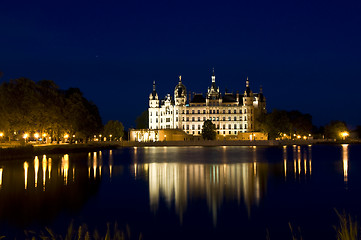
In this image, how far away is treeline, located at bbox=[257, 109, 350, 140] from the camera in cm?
10975

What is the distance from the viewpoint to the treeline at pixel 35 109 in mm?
50906

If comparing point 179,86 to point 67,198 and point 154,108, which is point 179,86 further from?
point 67,198

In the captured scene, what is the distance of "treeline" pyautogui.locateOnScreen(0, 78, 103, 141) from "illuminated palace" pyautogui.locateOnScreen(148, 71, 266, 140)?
7589 cm

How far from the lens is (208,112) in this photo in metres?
141

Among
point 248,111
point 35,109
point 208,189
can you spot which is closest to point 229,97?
point 248,111

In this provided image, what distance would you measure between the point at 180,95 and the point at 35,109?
93.2 meters

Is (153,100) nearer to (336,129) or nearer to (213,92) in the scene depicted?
(213,92)

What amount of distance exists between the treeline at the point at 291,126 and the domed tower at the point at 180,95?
26.5m

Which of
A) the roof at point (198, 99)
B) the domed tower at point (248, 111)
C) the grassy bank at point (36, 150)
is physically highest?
the roof at point (198, 99)

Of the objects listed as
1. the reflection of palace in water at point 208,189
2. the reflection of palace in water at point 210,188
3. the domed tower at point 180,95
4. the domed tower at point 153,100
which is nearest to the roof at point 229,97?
the domed tower at point 180,95

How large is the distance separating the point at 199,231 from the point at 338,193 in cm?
1119

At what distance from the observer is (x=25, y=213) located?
15570 mm

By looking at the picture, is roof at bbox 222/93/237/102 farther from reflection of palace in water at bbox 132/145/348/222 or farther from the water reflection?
reflection of palace in water at bbox 132/145/348/222

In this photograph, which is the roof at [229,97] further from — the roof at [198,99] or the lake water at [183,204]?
the lake water at [183,204]
